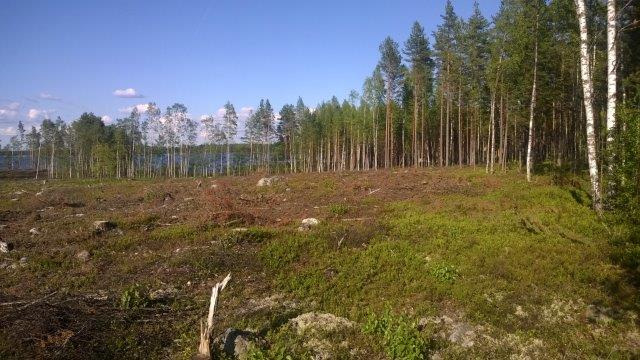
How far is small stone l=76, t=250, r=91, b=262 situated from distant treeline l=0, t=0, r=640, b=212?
53.6 feet

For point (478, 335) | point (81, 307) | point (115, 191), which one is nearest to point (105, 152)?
point (115, 191)

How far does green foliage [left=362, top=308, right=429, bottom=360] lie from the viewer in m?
7.70

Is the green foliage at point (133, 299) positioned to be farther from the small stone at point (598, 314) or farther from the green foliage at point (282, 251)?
the small stone at point (598, 314)

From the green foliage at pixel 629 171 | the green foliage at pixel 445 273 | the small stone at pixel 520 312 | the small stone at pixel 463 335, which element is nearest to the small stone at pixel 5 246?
the green foliage at pixel 445 273

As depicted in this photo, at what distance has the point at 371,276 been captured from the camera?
465 inches

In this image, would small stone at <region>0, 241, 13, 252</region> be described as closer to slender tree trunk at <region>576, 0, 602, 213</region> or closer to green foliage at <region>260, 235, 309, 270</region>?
green foliage at <region>260, 235, 309, 270</region>

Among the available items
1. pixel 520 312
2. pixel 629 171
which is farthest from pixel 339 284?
pixel 629 171

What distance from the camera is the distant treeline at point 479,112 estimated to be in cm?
1473

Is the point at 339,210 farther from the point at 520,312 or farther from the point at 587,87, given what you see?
the point at 520,312

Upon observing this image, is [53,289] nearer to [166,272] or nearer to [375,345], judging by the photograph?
[166,272]

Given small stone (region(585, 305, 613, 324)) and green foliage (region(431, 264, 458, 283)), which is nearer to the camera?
small stone (region(585, 305, 613, 324))

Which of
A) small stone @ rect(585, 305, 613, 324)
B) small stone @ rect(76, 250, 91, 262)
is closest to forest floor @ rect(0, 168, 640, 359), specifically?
small stone @ rect(585, 305, 613, 324)

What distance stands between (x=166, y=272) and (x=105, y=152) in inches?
3072

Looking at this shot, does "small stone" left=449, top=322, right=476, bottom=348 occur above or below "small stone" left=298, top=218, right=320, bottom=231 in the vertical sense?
below
